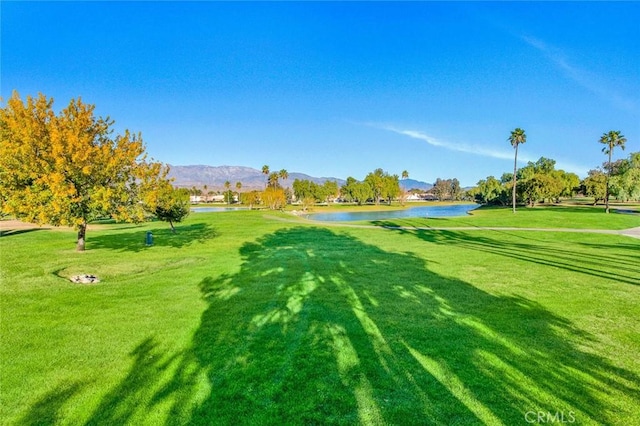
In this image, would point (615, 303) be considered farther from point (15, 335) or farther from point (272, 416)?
point (15, 335)

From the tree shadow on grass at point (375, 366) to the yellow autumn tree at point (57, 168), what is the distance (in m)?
9.08

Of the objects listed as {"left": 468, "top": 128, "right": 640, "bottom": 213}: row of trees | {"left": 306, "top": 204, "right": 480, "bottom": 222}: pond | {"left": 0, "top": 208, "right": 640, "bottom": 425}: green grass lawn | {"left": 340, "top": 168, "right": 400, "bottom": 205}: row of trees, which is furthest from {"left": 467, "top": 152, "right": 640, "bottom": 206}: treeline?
{"left": 0, "top": 208, "right": 640, "bottom": 425}: green grass lawn

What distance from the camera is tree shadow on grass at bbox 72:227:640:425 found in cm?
417

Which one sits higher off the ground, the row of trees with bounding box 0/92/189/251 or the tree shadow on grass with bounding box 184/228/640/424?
the row of trees with bounding box 0/92/189/251

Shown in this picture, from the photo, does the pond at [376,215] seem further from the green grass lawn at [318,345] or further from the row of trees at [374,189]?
the green grass lawn at [318,345]

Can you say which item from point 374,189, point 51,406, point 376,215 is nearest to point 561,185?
point 376,215

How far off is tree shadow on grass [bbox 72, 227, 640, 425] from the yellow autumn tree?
9083 millimetres

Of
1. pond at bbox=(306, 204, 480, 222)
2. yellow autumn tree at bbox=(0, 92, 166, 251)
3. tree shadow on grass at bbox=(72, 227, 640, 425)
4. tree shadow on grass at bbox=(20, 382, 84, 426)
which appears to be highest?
yellow autumn tree at bbox=(0, 92, 166, 251)

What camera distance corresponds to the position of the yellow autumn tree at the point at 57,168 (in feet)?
42.6

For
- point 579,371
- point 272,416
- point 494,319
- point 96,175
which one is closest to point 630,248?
point 494,319

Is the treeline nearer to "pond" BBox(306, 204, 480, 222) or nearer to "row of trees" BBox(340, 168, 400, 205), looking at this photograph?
"pond" BBox(306, 204, 480, 222)

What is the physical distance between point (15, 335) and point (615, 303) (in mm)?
14068

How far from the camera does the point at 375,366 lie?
207 inches

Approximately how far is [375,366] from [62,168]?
15.0 metres
